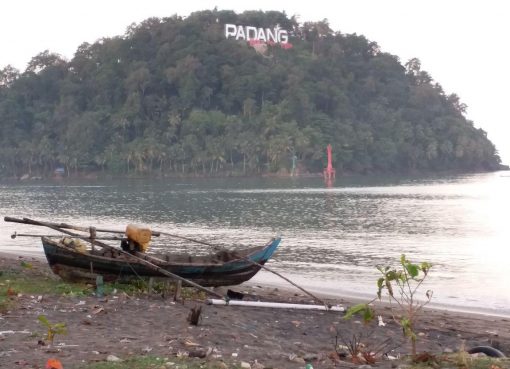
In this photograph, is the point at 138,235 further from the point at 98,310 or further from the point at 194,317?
the point at 194,317

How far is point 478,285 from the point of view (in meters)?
20.6

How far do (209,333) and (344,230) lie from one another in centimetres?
2744

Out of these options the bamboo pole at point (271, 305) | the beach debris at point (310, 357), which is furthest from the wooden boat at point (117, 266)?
the beach debris at point (310, 357)

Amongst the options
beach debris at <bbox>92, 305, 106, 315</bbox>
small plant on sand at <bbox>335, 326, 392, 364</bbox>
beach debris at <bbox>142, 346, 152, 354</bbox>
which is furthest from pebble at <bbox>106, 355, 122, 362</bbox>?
beach debris at <bbox>92, 305, 106, 315</bbox>

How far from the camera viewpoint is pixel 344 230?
37.3 metres

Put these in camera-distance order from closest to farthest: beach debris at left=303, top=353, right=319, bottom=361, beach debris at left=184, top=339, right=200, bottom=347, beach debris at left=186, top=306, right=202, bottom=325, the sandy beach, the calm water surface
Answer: the sandy beach, beach debris at left=303, top=353, right=319, bottom=361, beach debris at left=184, top=339, right=200, bottom=347, beach debris at left=186, top=306, right=202, bottom=325, the calm water surface

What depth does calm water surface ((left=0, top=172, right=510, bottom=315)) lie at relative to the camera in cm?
2127

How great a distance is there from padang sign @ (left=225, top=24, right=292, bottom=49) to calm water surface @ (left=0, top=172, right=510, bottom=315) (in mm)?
78638

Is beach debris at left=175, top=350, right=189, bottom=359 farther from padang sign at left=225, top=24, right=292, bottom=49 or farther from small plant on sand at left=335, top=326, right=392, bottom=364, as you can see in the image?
padang sign at left=225, top=24, right=292, bottom=49

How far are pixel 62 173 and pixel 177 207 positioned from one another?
78.4 m

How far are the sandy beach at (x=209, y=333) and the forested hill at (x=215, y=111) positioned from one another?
101311mm

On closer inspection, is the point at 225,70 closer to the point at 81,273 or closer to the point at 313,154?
the point at 313,154

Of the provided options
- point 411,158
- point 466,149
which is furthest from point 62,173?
point 466,149

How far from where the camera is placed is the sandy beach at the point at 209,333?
846 cm
